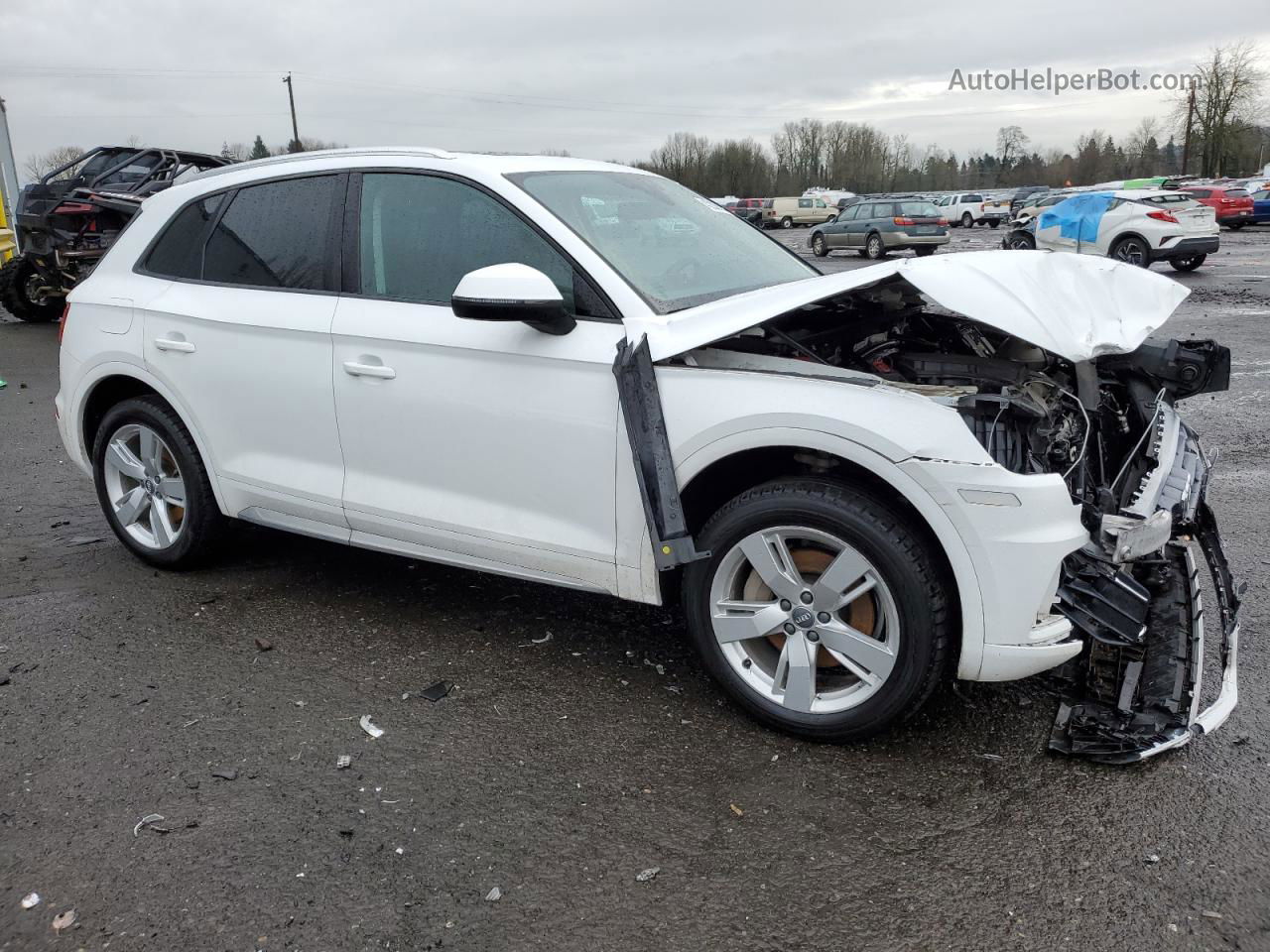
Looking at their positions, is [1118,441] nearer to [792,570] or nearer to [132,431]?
[792,570]

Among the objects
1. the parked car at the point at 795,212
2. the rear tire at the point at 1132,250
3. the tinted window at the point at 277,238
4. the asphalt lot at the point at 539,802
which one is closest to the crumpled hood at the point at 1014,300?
the asphalt lot at the point at 539,802

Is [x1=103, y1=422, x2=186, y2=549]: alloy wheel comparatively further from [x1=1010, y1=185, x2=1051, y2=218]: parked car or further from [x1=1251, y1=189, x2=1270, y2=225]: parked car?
[x1=1251, y1=189, x2=1270, y2=225]: parked car

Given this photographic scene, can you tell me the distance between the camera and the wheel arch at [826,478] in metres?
2.85

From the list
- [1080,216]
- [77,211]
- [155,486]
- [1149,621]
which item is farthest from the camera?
[1080,216]

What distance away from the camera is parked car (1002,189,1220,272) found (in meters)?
19.4

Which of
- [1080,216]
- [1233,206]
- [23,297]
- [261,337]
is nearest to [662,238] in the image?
[261,337]

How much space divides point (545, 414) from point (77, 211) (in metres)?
11.9

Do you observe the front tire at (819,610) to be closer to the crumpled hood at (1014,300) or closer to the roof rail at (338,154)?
the crumpled hood at (1014,300)

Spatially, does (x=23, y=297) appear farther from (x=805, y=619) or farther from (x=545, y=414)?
(x=805, y=619)

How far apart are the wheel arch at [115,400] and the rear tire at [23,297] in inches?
434

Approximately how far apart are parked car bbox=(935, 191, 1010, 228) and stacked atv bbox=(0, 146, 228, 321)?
1662 inches

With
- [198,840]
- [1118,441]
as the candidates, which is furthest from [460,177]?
[1118,441]

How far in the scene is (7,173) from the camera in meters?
16.5

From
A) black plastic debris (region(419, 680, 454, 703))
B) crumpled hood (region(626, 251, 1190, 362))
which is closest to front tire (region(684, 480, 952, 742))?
crumpled hood (region(626, 251, 1190, 362))
